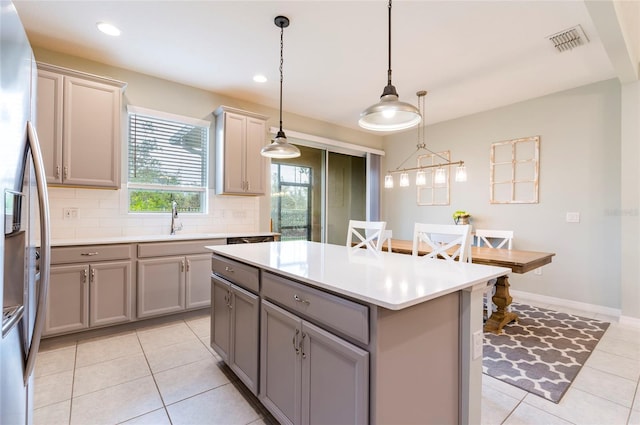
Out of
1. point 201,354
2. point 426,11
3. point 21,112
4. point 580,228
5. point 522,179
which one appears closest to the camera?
point 21,112

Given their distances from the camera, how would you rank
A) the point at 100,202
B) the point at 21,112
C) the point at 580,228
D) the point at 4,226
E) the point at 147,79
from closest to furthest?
the point at 4,226 → the point at 21,112 → the point at 100,202 → the point at 147,79 → the point at 580,228

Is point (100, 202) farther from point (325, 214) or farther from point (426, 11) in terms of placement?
point (426, 11)

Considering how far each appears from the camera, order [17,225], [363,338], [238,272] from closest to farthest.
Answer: [17,225], [363,338], [238,272]

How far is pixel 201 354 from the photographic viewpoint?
2488mm

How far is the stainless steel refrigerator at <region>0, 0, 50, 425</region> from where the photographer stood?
0.85m

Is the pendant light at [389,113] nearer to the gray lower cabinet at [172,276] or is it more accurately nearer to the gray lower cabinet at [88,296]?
the gray lower cabinet at [172,276]

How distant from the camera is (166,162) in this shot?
3607 mm

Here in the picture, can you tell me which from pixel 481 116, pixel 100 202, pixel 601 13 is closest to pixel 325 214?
pixel 481 116

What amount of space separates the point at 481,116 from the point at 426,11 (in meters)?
2.75

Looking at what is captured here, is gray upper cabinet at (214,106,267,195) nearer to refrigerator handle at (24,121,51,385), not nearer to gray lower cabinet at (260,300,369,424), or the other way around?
gray lower cabinet at (260,300,369,424)

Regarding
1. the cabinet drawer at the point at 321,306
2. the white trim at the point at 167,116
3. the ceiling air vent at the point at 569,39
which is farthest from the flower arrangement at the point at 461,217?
the white trim at the point at 167,116

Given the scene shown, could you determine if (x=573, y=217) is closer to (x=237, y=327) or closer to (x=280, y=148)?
(x=280, y=148)

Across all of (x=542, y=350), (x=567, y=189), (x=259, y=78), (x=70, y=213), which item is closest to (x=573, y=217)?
(x=567, y=189)

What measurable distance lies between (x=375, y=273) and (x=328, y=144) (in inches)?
153
